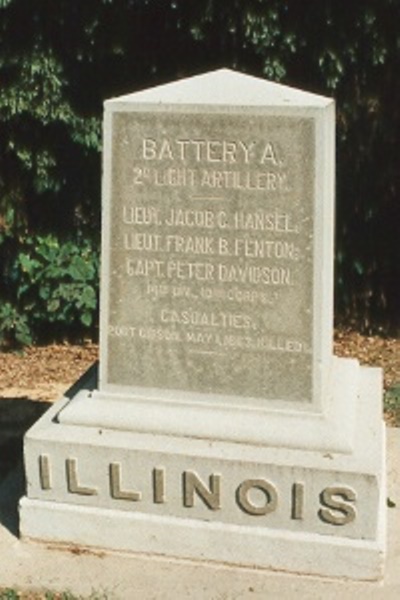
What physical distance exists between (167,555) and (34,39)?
12.6 feet

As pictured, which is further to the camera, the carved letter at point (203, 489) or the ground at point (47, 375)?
the ground at point (47, 375)

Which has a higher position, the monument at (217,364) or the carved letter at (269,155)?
the carved letter at (269,155)

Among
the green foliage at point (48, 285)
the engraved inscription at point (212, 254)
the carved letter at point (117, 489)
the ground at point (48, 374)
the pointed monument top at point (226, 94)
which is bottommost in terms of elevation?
the ground at point (48, 374)

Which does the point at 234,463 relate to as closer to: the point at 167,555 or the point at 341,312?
the point at 167,555

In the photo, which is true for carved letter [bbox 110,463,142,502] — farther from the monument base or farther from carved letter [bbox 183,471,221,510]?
carved letter [bbox 183,471,221,510]

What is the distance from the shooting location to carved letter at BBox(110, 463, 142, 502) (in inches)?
171

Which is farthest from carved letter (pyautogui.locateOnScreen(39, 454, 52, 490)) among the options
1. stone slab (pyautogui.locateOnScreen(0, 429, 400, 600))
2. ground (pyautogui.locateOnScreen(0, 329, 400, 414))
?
ground (pyautogui.locateOnScreen(0, 329, 400, 414))

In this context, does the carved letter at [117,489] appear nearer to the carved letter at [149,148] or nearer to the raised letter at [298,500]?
the raised letter at [298,500]

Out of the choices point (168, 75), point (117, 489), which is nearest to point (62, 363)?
point (168, 75)

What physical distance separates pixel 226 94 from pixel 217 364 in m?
1.21

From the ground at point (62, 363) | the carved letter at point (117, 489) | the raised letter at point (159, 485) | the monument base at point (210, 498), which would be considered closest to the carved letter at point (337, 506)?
the monument base at point (210, 498)

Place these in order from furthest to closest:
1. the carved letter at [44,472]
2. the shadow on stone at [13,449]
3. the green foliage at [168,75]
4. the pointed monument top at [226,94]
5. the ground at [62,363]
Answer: the ground at [62,363] < the green foliage at [168,75] < the shadow on stone at [13,449] < the carved letter at [44,472] < the pointed monument top at [226,94]

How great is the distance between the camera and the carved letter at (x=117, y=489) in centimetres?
435

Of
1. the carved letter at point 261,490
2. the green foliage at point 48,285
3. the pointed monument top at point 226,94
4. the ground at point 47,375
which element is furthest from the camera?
the green foliage at point 48,285
